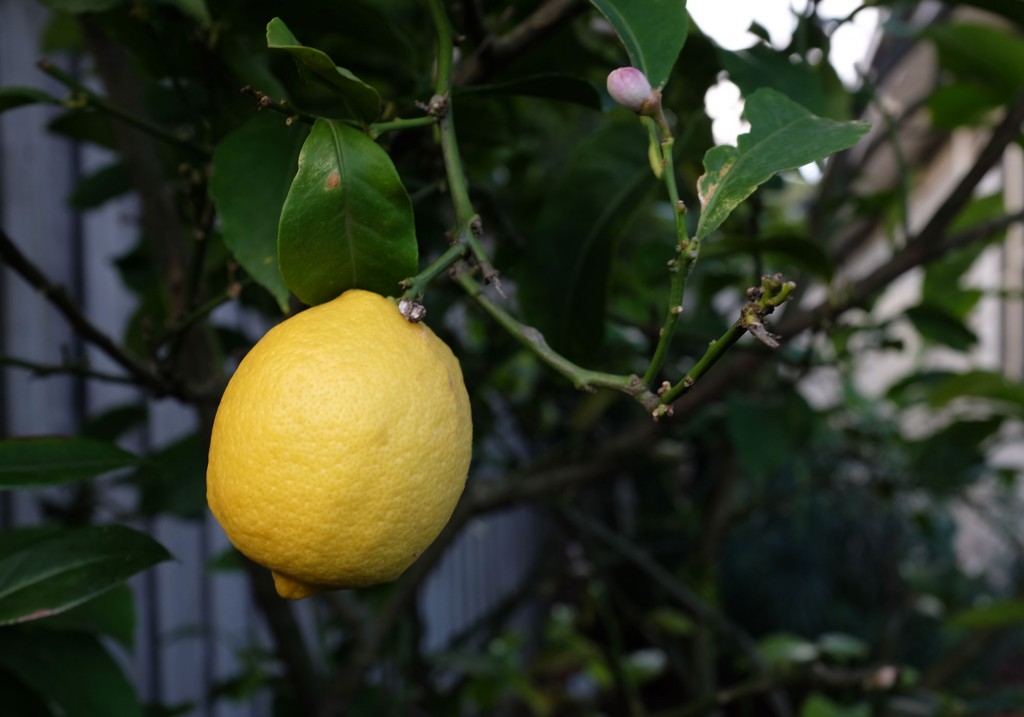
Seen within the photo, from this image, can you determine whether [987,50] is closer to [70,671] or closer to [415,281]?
[415,281]

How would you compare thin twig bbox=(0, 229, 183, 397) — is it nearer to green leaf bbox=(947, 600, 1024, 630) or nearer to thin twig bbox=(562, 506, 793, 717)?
thin twig bbox=(562, 506, 793, 717)

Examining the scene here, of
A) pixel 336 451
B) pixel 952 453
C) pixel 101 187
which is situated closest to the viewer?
pixel 336 451

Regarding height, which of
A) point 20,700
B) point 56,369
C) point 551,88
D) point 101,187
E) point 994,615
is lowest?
point 994,615

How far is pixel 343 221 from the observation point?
0.40 m

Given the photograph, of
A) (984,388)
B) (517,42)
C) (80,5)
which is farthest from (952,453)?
(80,5)

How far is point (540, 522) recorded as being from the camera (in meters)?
4.12

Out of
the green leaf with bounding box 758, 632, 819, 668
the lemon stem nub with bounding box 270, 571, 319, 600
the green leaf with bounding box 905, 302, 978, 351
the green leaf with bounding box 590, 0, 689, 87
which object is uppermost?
the green leaf with bounding box 590, 0, 689, 87

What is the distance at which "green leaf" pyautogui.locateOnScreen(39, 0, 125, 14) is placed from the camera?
24.0 inches

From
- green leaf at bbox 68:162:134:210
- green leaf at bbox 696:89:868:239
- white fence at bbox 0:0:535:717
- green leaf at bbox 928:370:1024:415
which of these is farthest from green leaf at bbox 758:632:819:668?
green leaf at bbox 696:89:868:239

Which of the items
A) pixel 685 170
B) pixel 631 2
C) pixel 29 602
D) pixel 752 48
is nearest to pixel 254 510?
pixel 29 602

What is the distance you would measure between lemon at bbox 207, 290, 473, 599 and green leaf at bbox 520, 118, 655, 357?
0.29m

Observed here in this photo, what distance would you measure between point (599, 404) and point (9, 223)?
2.78 ft

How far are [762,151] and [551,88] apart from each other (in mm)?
181

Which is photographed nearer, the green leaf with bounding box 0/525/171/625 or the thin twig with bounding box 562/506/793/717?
the green leaf with bounding box 0/525/171/625
